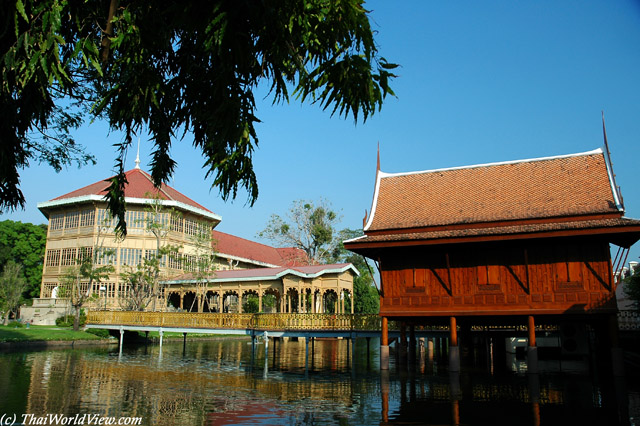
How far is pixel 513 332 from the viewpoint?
91.0 ft

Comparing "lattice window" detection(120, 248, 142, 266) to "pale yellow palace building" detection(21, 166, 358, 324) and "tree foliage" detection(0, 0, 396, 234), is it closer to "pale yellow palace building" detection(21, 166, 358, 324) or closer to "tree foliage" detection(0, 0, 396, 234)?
"pale yellow palace building" detection(21, 166, 358, 324)

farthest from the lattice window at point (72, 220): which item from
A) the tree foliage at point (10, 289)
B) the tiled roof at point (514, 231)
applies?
the tiled roof at point (514, 231)

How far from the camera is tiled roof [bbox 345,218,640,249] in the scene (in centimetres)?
1761

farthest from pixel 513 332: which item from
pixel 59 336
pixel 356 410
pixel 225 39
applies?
pixel 59 336

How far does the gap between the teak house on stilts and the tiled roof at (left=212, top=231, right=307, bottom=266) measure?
1283 inches

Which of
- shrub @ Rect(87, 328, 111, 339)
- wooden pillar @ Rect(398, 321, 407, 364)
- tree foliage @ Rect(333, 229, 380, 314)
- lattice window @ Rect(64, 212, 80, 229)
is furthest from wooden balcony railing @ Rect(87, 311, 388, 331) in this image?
tree foliage @ Rect(333, 229, 380, 314)

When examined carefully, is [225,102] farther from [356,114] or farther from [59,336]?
[59,336]

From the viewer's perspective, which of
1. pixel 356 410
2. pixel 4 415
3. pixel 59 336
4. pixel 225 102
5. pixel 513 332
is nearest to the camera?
pixel 225 102

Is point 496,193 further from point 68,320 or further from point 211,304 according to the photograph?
point 211,304

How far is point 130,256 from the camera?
1790 inches

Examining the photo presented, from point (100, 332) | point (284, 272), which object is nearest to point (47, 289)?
point (100, 332)

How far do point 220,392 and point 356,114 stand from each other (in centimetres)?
1249

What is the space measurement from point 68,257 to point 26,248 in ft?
54.8

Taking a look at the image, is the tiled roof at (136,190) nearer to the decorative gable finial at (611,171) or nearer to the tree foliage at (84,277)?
the tree foliage at (84,277)
